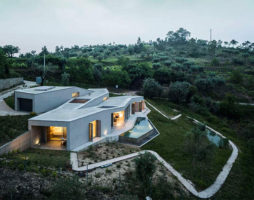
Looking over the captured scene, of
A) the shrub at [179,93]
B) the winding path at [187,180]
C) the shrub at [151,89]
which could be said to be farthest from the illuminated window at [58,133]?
the shrub at [179,93]

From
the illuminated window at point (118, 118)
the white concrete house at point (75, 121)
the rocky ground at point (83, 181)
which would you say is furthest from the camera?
the illuminated window at point (118, 118)

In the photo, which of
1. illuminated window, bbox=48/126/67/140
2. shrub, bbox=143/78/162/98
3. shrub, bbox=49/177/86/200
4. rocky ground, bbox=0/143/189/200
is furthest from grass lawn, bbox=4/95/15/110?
shrub, bbox=143/78/162/98

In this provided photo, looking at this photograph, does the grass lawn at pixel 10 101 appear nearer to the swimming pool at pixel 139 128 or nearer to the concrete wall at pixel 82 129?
the concrete wall at pixel 82 129

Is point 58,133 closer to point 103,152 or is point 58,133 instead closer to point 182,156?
point 103,152

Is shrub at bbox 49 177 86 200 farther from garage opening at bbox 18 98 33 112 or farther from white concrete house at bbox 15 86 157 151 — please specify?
garage opening at bbox 18 98 33 112

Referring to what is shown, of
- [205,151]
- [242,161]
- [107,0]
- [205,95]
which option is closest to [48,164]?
[205,151]

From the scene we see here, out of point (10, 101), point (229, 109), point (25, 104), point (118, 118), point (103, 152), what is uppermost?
point (10, 101)

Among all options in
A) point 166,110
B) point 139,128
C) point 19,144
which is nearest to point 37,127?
point 19,144
